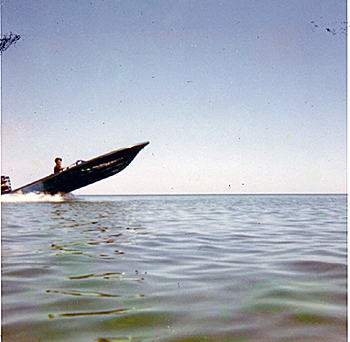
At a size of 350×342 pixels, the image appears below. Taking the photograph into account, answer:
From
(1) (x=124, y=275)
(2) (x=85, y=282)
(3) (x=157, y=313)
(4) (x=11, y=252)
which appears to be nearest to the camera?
(3) (x=157, y=313)

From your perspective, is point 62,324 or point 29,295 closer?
point 62,324

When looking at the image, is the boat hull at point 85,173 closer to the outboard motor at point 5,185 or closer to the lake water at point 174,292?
the outboard motor at point 5,185

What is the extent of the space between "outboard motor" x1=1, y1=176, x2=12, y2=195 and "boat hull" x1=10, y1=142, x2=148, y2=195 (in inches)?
53.6

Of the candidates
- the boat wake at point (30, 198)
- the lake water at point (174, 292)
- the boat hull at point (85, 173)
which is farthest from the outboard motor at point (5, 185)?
the lake water at point (174, 292)

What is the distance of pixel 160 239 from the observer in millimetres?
5445

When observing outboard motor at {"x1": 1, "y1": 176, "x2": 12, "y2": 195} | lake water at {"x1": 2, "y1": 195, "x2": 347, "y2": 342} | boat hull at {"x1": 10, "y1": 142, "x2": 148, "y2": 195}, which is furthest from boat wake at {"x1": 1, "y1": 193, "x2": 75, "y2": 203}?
lake water at {"x1": 2, "y1": 195, "x2": 347, "y2": 342}

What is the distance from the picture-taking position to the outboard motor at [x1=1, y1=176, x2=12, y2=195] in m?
21.2

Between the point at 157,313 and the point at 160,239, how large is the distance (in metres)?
3.34

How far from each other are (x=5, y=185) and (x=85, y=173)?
667 centimetres

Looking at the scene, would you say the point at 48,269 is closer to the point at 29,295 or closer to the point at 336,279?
the point at 29,295

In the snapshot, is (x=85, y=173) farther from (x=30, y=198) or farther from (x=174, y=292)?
(x=174, y=292)

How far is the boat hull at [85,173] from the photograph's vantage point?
18641mm

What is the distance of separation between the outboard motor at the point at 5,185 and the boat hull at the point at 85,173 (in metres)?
1.36

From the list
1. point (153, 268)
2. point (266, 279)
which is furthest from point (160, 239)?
point (266, 279)
